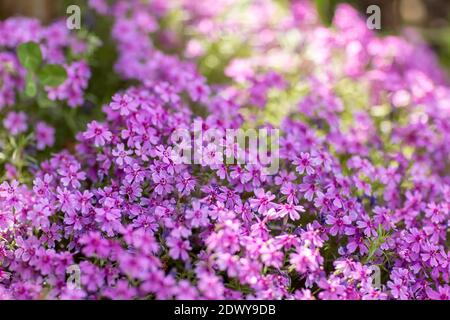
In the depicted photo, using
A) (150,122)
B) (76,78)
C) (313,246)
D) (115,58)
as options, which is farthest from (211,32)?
(313,246)

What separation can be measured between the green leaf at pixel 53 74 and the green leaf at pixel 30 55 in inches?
1.5

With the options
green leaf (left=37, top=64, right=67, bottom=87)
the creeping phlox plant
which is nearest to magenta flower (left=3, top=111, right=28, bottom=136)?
the creeping phlox plant

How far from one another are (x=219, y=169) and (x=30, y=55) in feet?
3.28

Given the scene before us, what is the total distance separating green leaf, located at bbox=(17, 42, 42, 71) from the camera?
7.79 ft

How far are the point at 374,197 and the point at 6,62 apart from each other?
153cm

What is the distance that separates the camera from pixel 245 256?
5.62ft

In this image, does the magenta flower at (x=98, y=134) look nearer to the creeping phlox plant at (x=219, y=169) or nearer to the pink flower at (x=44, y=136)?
the creeping phlox plant at (x=219, y=169)

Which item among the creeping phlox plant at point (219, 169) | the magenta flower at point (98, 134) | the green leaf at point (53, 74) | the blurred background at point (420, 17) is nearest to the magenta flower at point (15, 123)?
the creeping phlox plant at point (219, 169)

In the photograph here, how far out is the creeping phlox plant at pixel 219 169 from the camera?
167 cm

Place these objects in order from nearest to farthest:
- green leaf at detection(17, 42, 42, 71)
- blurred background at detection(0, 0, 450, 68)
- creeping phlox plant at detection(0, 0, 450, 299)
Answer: creeping phlox plant at detection(0, 0, 450, 299) → green leaf at detection(17, 42, 42, 71) → blurred background at detection(0, 0, 450, 68)

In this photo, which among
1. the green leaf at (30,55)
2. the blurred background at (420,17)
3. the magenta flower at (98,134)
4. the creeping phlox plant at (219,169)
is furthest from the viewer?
the blurred background at (420,17)

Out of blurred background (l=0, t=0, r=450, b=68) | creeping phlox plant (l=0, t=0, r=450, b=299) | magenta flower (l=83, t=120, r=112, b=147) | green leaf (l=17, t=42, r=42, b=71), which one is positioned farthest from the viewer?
blurred background (l=0, t=0, r=450, b=68)

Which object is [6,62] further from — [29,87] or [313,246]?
[313,246]

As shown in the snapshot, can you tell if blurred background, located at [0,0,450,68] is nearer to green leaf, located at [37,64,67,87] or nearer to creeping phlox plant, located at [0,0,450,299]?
creeping phlox plant, located at [0,0,450,299]
